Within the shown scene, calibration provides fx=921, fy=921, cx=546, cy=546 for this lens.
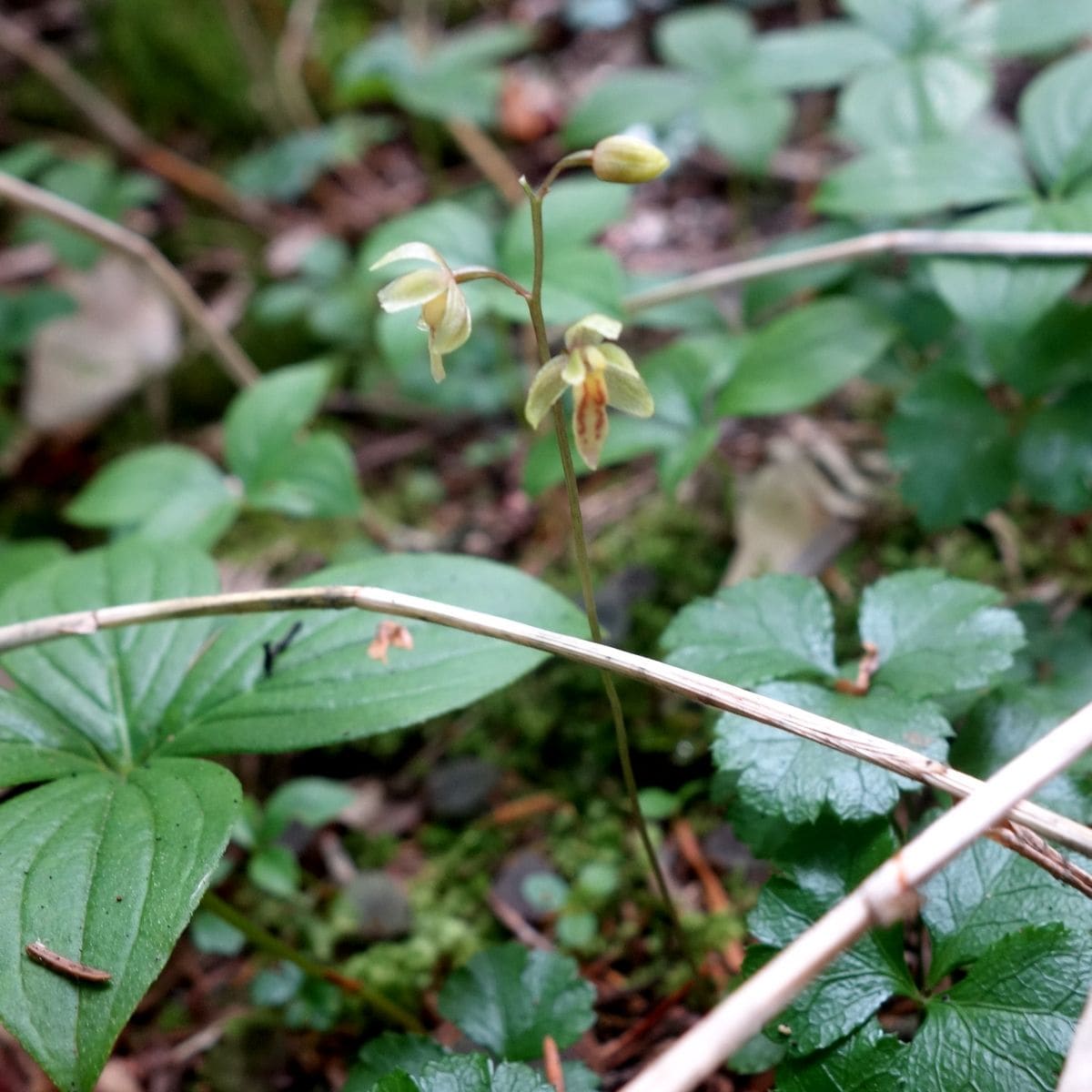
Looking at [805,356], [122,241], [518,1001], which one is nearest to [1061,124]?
[805,356]

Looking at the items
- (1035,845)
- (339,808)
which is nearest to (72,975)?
(339,808)

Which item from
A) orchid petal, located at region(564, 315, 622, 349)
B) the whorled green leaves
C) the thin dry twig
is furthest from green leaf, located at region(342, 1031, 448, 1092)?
the thin dry twig

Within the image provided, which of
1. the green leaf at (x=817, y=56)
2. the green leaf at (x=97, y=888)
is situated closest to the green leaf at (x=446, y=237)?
the green leaf at (x=817, y=56)

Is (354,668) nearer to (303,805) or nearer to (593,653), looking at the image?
(593,653)

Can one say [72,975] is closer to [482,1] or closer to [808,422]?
[808,422]

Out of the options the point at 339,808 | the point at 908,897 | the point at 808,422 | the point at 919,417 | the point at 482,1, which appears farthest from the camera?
the point at 482,1

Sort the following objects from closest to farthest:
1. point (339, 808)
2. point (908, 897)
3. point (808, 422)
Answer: point (908, 897), point (339, 808), point (808, 422)

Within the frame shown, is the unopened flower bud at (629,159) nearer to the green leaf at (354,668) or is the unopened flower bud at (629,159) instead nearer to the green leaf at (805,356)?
the green leaf at (354,668)
